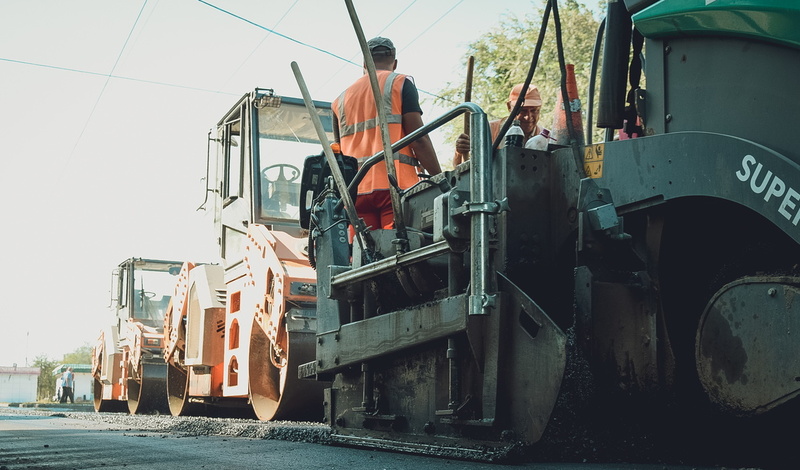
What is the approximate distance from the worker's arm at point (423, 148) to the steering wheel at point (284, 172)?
3.67 meters

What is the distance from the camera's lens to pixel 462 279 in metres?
4.36

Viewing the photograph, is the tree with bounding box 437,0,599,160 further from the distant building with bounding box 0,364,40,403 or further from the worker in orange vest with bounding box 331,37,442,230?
the distant building with bounding box 0,364,40,403

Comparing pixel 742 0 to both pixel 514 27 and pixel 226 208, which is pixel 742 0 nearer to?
pixel 226 208

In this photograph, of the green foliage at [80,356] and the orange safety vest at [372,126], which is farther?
the green foliage at [80,356]

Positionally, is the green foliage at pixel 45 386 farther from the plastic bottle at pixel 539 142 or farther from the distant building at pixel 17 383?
the plastic bottle at pixel 539 142

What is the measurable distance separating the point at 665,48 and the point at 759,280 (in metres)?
0.89

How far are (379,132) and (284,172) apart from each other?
3623 millimetres

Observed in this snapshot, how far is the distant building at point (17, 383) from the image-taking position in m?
71.2

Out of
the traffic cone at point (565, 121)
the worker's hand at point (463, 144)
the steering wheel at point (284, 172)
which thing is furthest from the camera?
the steering wheel at point (284, 172)

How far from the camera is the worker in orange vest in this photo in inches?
221

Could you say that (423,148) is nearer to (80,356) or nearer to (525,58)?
(525,58)

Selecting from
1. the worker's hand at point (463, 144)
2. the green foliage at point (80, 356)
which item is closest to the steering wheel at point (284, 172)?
the worker's hand at point (463, 144)

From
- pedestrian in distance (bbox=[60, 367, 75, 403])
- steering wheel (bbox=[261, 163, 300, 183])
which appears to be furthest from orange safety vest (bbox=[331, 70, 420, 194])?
pedestrian in distance (bbox=[60, 367, 75, 403])

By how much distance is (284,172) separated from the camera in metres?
9.29
